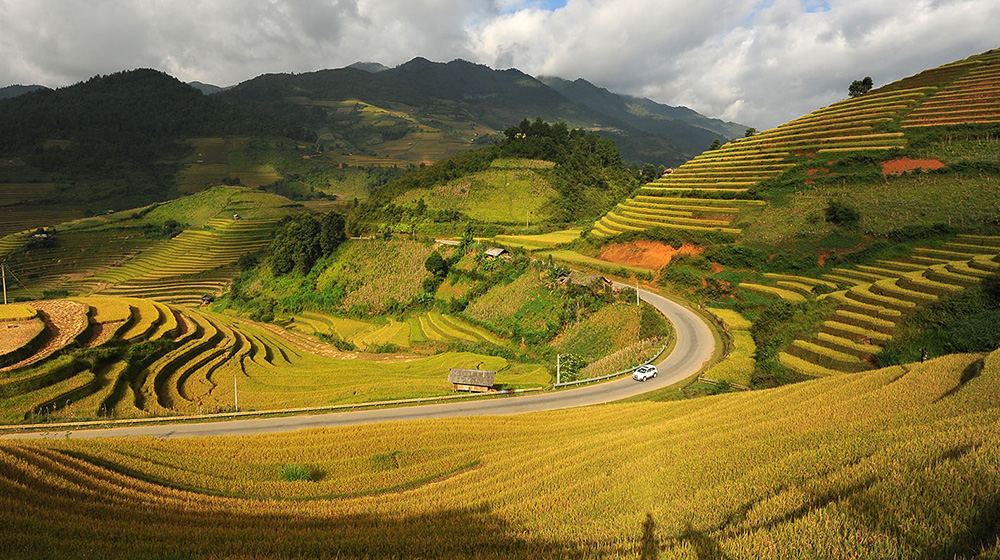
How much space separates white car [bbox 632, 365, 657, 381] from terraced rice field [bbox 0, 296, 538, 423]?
329 inches

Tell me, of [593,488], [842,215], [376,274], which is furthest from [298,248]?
[842,215]

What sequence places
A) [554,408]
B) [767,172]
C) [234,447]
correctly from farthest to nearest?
[767,172]
[554,408]
[234,447]

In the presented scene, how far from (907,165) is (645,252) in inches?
1132

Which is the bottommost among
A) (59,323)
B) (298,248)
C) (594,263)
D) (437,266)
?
(594,263)

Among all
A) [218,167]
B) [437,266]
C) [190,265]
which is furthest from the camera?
[218,167]

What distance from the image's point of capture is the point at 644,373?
27891 mm

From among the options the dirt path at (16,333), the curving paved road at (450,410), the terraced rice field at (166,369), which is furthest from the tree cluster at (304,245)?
the curving paved road at (450,410)

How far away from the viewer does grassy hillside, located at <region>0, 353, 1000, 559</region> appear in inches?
236

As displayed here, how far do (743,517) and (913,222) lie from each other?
4746cm

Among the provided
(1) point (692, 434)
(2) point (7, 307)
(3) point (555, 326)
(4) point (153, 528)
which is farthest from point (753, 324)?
(2) point (7, 307)

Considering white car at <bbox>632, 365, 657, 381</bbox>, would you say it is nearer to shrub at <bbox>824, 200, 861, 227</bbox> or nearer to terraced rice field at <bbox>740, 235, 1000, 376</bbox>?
terraced rice field at <bbox>740, 235, 1000, 376</bbox>

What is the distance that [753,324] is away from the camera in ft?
107

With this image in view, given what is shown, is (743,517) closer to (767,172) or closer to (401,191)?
(767,172)

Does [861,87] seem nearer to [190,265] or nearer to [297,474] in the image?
[297,474]
